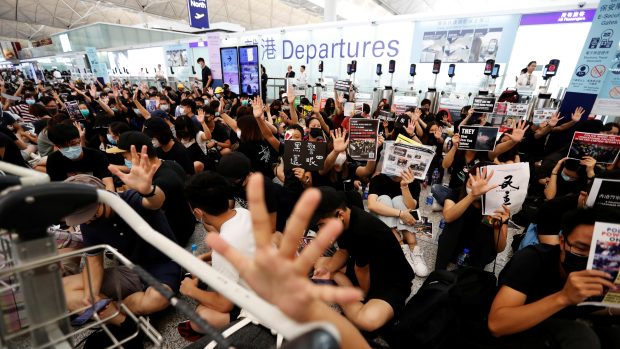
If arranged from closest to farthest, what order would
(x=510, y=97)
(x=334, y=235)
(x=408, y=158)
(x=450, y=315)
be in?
1. (x=334, y=235)
2. (x=450, y=315)
3. (x=408, y=158)
4. (x=510, y=97)

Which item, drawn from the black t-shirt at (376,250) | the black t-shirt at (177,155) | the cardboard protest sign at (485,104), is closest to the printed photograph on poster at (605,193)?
the black t-shirt at (376,250)

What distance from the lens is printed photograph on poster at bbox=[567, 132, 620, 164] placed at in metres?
3.00

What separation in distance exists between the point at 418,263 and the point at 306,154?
1.67 metres

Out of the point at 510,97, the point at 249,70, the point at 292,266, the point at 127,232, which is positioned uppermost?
the point at 249,70

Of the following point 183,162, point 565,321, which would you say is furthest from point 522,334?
point 183,162

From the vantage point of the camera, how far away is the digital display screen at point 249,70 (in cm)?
771

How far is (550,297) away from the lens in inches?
54.0

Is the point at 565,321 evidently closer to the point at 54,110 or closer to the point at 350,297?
the point at 350,297

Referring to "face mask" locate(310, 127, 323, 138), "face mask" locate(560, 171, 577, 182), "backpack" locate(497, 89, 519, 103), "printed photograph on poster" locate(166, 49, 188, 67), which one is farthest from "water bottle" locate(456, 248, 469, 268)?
"printed photograph on poster" locate(166, 49, 188, 67)

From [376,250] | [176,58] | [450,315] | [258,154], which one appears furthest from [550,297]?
[176,58]

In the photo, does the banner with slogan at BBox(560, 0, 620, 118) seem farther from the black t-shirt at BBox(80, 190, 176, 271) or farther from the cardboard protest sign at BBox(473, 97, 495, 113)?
the black t-shirt at BBox(80, 190, 176, 271)

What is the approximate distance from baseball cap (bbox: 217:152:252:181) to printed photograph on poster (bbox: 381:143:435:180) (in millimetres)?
1399

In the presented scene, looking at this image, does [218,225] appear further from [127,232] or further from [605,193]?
[605,193]

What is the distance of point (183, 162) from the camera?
3.68 m
